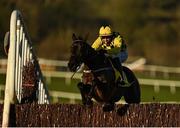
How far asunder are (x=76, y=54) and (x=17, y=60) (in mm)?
682

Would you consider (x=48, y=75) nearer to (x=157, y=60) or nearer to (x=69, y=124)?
(x=157, y=60)

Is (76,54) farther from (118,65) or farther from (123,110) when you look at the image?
(123,110)

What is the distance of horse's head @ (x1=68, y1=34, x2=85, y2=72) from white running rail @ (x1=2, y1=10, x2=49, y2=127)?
58 cm

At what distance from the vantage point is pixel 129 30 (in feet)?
148

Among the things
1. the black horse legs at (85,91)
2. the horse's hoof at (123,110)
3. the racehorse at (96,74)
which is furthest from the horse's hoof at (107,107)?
the black horse legs at (85,91)

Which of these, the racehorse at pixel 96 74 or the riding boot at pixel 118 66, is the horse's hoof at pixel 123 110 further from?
the riding boot at pixel 118 66

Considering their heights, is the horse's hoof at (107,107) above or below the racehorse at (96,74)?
below

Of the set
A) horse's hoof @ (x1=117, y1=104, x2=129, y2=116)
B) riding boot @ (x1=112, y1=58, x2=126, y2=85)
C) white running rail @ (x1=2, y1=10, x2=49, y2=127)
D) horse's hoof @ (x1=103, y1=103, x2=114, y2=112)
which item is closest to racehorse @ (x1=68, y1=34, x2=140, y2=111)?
riding boot @ (x1=112, y1=58, x2=126, y2=85)

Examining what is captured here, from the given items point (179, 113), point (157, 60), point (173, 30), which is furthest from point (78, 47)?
point (173, 30)

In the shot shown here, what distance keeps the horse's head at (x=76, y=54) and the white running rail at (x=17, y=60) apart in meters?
Result: 0.58

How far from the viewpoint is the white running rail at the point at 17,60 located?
7.57 meters

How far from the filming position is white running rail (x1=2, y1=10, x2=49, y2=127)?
24.8 feet

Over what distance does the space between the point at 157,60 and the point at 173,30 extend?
13.2ft

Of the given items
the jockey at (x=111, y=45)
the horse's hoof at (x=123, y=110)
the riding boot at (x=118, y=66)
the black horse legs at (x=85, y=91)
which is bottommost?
the horse's hoof at (x=123, y=110)
